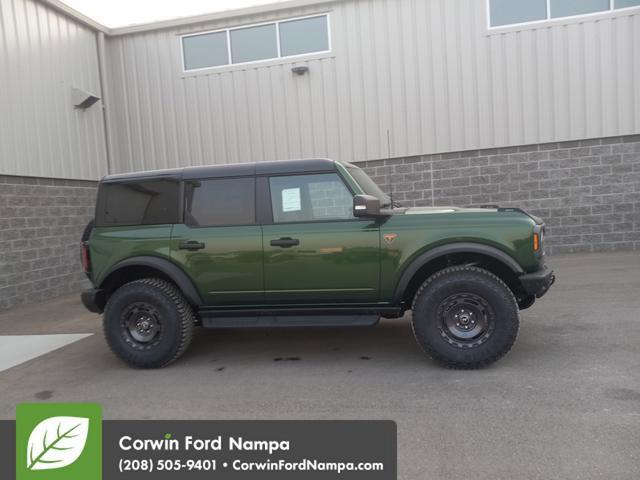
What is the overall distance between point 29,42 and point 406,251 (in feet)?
27.3

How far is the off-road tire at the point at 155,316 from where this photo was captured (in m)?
4.67

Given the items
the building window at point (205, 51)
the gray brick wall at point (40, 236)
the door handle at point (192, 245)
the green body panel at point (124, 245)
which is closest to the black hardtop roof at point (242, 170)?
the green body panel at point (124, 245)

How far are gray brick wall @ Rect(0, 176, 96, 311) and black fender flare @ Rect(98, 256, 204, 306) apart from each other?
481cm

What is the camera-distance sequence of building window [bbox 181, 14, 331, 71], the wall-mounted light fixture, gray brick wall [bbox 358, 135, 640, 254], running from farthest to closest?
building window [bbox 181, 14, 331, 71]
the wall-mounted light fixture
gray brick wall [bbox 358, 135, 640, 254]

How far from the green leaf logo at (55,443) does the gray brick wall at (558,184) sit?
7957 millimetres

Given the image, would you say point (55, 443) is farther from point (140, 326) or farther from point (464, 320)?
point (464, 320)

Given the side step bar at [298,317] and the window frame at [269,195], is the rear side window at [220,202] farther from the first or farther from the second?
the side step bar at [298,317]

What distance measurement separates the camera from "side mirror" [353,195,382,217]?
166 inches

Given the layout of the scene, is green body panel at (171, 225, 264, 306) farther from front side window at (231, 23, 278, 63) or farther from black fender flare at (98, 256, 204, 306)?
front side window at (231, 23, 278, 63)

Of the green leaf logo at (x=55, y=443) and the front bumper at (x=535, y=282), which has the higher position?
the front bumper at (x=535, y=282)

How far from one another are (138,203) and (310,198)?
174 cm

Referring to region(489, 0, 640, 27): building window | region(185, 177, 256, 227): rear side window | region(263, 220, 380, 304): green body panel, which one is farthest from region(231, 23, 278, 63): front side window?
region(263, 220, 380, 304): green body panel

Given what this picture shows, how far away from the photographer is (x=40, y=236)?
8.99 meters

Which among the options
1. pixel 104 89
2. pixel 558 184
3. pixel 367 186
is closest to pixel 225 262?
pixel 367 186
